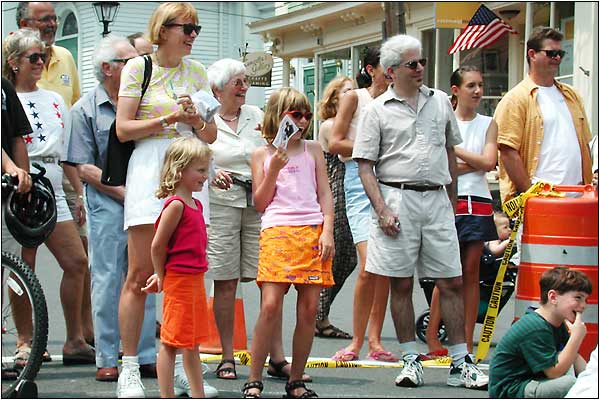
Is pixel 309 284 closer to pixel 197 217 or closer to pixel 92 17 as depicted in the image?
pixel 197 217

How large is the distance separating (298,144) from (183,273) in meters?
1.34

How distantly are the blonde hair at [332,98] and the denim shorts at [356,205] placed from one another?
2.01 ft

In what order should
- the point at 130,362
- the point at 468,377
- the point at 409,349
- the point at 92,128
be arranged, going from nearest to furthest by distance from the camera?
the point at 130,362
the point at 468,377
the point at 409,349
the point at 92,128

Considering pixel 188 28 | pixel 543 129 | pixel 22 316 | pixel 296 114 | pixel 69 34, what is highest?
pixel 69 34

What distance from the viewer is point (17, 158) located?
6738mm

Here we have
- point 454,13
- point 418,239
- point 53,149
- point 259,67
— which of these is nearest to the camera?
point 418,239

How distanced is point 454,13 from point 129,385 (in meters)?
15.0

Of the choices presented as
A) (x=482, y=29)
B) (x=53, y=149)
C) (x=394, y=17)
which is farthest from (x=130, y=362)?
(x=482, y=29)

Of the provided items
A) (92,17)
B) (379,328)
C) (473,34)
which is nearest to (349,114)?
(379,328)

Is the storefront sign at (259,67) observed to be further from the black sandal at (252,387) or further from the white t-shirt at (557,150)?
the black sandal at (252,387)

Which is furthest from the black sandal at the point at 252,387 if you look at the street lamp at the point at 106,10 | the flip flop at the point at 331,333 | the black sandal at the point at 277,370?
the street lamp at the point at 106,10

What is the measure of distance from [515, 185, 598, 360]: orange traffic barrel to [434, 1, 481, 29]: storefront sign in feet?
43.9

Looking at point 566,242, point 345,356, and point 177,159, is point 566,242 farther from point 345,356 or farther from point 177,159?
point 177,159

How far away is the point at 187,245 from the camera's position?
588 cm
